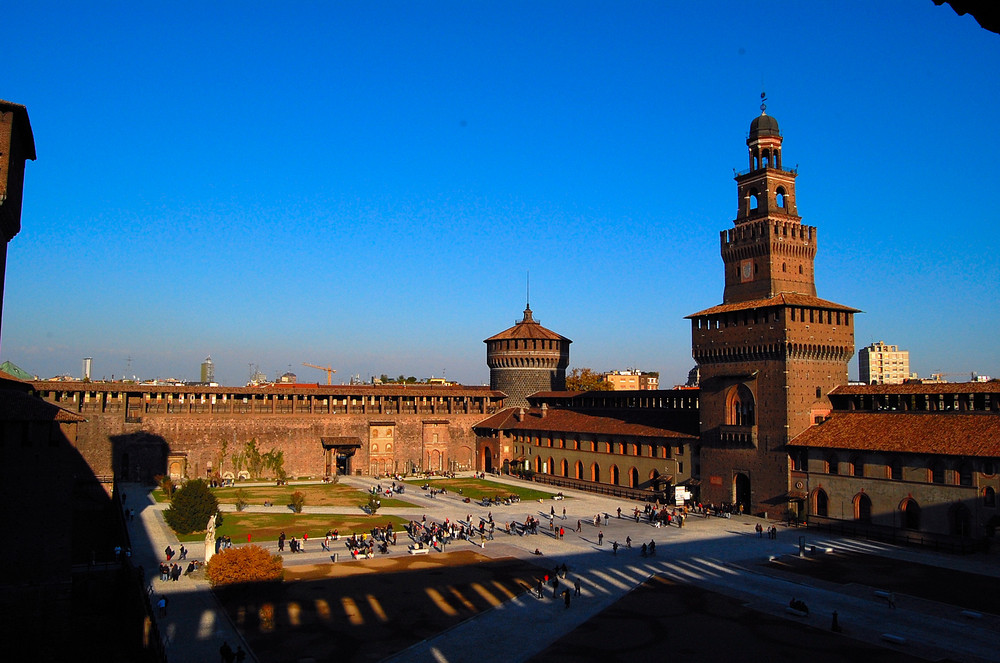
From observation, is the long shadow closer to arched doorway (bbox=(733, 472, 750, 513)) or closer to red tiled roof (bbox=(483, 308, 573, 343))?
arched doorway (bbox=(733, 472, 750, 513))

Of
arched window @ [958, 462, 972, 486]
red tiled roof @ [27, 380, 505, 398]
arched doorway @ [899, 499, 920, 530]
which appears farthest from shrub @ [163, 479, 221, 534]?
arched window @ [958, 462, 972, 486]

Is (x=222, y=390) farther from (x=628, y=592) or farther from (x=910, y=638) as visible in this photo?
(x=910, y=638)

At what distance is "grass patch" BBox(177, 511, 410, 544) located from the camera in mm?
45625

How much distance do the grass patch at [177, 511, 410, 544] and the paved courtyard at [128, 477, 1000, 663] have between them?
345cm

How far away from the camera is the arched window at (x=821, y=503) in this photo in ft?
161

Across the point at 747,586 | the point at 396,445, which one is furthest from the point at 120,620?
the point at 396,445

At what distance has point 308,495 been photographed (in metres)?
63.2

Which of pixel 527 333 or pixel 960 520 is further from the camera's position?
pixel 527 333

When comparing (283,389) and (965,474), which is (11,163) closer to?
(283,389)

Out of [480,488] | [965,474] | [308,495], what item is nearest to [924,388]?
Answer: [965,474]

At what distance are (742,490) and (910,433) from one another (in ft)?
41.8

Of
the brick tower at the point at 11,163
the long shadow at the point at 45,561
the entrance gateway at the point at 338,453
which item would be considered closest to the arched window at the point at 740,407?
the entrance gateway at the point at 338,453

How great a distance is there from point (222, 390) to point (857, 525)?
176 feet

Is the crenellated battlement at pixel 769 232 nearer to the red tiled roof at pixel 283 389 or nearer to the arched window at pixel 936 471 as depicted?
the arched window at pixel 936 471
